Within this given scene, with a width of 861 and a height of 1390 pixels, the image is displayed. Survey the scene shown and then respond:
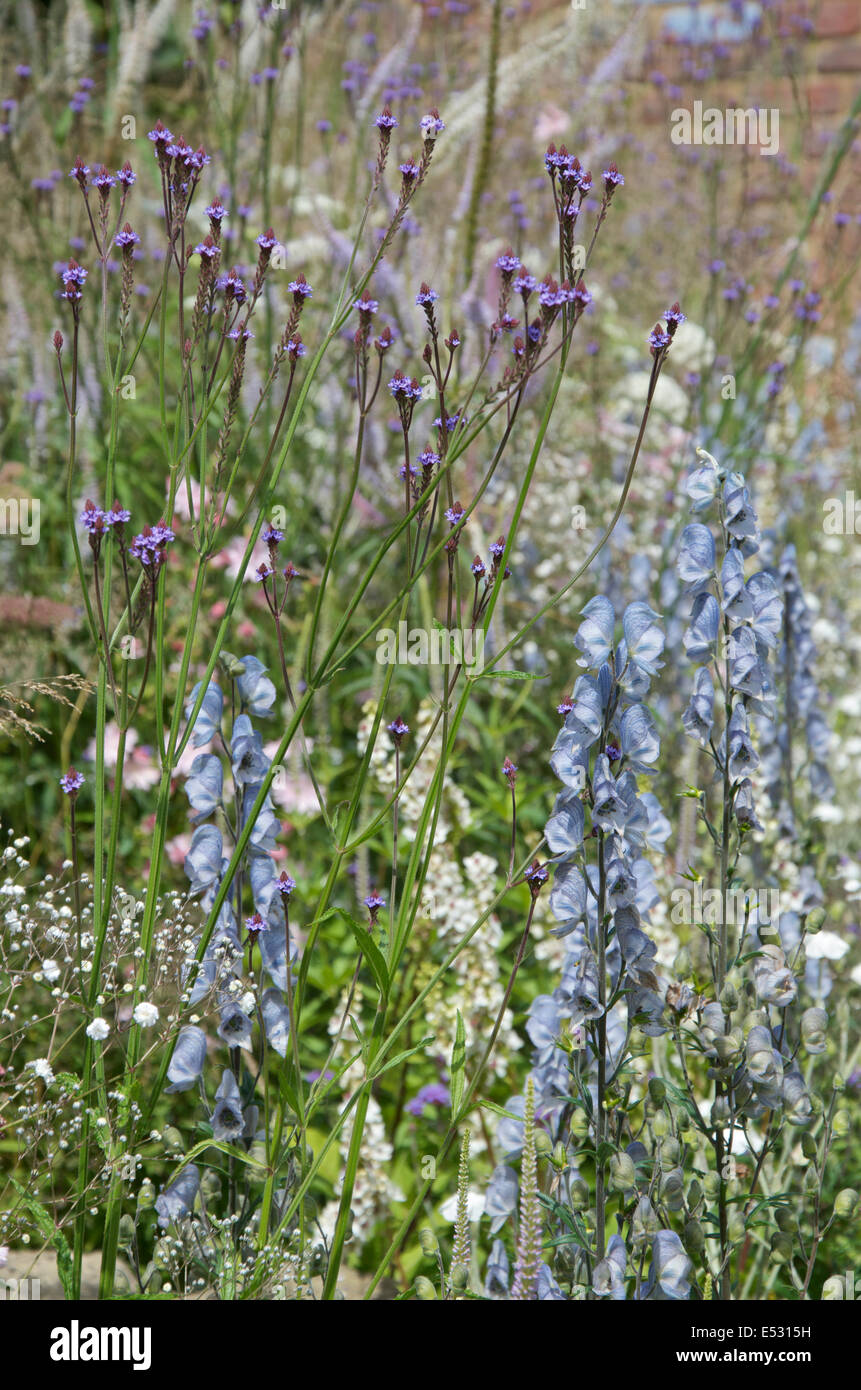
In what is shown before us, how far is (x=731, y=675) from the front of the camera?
5.89 ft

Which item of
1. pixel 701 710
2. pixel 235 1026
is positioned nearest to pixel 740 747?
pixel 701 710

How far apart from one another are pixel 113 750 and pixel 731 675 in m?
1.89

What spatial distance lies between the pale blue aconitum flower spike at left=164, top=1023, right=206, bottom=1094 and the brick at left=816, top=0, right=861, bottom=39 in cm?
734

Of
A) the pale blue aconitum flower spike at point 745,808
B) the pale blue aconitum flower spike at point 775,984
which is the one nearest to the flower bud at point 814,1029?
the pale blue aconitum flower spike at point 775,984

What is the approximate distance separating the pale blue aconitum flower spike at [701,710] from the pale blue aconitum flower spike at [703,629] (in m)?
0.04

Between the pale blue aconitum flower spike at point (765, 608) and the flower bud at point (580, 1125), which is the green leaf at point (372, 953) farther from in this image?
the pale blue aconitum flower spike at point (765, 608)

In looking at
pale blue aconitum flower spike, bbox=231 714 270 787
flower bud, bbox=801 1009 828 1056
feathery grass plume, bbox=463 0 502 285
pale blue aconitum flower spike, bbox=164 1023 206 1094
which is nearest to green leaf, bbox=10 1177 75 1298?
pale blue aconitum flower spike, bbox=164 1023 206 1094

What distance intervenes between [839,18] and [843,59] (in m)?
0.23

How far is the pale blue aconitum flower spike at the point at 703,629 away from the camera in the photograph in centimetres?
181

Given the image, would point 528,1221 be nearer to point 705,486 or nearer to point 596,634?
point 596,634

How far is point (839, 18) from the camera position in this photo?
7184 millimetres

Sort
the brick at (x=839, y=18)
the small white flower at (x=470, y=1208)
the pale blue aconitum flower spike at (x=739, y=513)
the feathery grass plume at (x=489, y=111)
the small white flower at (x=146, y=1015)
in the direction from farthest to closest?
the brick at (x=839, y=18)
the feathery grass plume at (x=489, y=111)
the small white flower at (x=470, y=1208)
the pale blue aconitum flower spike at (x=739, y=513)
the small white flower at (x=146, y=1015)
